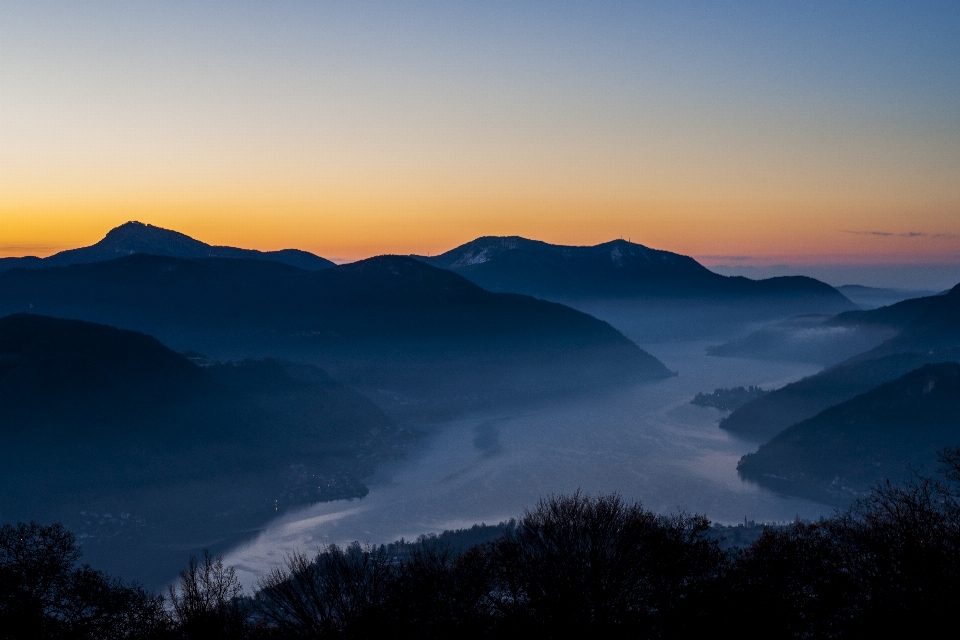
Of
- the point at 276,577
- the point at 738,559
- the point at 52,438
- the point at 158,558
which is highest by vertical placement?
the point at 738,559

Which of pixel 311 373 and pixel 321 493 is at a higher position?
pixel 311 373

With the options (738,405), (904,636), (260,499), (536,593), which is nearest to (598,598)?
(536,593)

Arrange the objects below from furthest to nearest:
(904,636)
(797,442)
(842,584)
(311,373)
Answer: (311,373), (797,442), (842,584), (904,636)

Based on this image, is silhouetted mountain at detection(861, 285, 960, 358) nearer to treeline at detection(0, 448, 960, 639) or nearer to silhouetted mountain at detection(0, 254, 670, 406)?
silhouetted mountain at detection(0, 254, 670, 406)

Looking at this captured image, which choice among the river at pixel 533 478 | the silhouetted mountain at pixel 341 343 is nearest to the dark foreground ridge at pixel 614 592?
the river at pixel 533 478

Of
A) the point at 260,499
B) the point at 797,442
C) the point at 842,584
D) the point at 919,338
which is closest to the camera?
the point at 842,584

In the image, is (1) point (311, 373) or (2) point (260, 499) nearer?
(2) point (260, 499)

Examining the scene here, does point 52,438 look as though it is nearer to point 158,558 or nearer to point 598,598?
point 158,558

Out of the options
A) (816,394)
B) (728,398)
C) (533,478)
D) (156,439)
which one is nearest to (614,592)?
(533,478)

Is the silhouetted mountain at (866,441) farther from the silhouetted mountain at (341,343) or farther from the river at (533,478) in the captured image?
the silhouetted mountain at (341,343)
